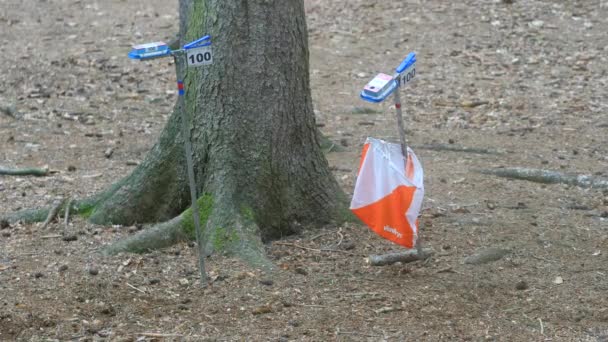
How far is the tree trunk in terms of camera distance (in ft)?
16.6

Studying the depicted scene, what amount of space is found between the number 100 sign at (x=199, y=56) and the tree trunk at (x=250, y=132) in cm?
76

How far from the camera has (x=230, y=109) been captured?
5098 millimetres

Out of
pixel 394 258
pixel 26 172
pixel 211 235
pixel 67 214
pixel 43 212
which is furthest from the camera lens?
pixel 26 172

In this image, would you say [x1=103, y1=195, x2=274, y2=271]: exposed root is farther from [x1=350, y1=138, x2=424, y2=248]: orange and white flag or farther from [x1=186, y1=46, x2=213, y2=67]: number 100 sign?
[x1=186, y1=46, x2=213, y2=67]: number 100 sign

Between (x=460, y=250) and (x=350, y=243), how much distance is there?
25.1 inches

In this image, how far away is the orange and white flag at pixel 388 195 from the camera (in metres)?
4.56

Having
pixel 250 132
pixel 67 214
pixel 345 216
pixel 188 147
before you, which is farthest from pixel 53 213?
pixel 345 216

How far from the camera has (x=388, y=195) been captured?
15.1 ft

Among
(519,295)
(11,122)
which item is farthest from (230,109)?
(11,122)

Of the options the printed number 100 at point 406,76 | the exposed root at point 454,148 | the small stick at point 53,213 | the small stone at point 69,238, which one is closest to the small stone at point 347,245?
the printed number 100 at point 406,76

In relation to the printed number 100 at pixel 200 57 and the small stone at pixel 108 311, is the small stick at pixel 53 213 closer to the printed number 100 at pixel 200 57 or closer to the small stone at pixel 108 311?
the small stone at pixel 108 311

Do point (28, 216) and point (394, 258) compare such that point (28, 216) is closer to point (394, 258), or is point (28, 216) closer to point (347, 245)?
point (347, 245)

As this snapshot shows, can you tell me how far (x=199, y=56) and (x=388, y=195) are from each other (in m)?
1.19

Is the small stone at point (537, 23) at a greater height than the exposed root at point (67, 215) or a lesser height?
lesser
